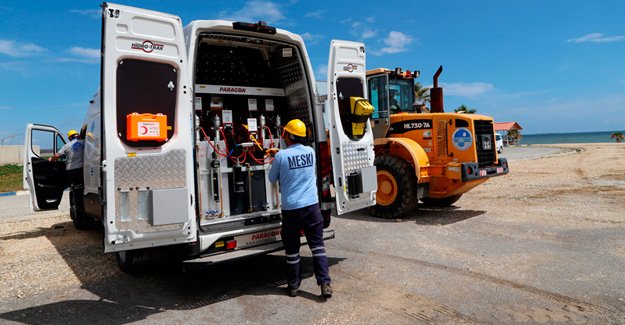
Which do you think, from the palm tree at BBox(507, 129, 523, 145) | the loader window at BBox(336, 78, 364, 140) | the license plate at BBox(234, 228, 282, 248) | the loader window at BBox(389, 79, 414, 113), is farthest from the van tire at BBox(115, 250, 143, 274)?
the palm tree at BBox(507, 129, 523, 145)

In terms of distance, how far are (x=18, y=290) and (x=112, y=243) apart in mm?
2220

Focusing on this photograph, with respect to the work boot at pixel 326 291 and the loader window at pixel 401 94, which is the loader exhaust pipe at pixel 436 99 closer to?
the loader window at pixel 401 94

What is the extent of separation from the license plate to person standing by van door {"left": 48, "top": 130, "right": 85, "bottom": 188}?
4.32m

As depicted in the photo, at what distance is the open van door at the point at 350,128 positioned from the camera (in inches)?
217

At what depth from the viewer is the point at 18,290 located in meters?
5.15

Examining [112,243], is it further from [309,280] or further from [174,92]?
[309,280]

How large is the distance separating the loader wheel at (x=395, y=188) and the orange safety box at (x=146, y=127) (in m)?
5.51

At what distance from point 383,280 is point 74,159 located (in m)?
5.72

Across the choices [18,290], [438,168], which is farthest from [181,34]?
[438,168]

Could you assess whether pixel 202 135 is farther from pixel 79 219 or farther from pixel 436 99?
pixel 436 99

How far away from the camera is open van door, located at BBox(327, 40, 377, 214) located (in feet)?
18.1

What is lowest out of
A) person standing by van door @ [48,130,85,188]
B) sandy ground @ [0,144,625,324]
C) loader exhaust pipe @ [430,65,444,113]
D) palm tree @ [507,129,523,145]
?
sandy ground @ [0,144,625,324]

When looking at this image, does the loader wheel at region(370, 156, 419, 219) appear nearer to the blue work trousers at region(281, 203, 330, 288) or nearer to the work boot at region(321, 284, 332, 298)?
the blue work trousers at region(281, 203, 330, 288)

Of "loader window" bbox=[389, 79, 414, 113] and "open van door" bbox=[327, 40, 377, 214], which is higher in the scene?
"loader window" bbox=[389, 79, 414, 113]
